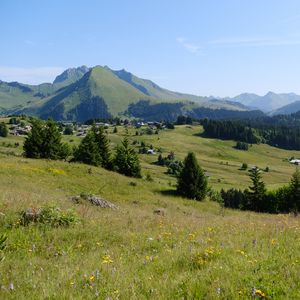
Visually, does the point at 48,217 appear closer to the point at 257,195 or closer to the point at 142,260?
the point at 142,260

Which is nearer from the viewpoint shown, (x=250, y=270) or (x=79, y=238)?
(x=250, y=270)

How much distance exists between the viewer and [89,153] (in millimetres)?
61906

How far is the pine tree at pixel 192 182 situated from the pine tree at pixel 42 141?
22.3 metres

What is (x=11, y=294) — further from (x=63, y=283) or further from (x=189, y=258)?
(x=189, y=258)

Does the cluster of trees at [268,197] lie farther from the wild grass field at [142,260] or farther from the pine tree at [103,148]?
A: the wild grass field at [142,260]

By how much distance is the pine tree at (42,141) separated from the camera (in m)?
58.8

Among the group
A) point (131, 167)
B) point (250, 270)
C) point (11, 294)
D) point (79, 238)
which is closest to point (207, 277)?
point (250, 270)

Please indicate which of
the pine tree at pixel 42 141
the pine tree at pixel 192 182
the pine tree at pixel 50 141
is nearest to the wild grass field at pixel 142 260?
the pine tree at pixel 192 182

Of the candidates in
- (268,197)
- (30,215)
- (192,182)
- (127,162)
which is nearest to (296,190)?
(268,197)

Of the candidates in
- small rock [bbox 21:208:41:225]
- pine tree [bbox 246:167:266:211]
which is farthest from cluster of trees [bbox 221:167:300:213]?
small rock [bbox 21:208:41:225]

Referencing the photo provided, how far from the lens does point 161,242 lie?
9.60m

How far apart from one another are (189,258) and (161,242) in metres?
2.13

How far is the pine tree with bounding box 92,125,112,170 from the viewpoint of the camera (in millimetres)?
64369

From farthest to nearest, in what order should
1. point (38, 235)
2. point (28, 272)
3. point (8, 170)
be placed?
1. point (8, 170)
2. point (38, 235)
3. point (28, 272)
